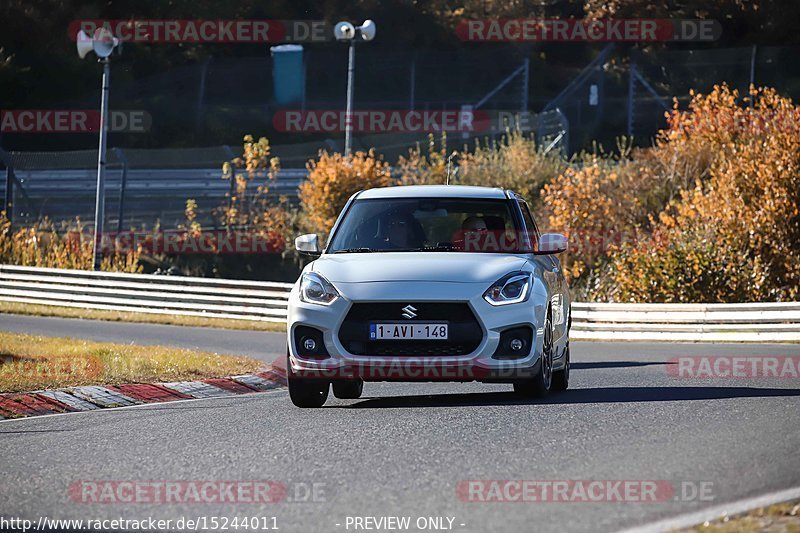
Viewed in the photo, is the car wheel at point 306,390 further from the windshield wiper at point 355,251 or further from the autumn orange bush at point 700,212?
the autumn orange bush at point 700,212

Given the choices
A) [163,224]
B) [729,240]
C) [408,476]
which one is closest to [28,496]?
[408,476]

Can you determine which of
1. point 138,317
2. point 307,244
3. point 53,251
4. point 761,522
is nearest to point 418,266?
point 307,244

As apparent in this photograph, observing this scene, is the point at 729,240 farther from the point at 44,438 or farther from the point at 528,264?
the point at 44,438

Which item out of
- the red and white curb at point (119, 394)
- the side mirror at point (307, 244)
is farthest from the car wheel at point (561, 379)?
the red and white curb at point (119, 394)

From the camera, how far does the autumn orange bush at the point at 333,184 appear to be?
130 feet

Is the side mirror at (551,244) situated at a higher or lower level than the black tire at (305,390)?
higher

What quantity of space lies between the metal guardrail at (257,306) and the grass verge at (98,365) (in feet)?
33.7

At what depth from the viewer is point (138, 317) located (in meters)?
29.8

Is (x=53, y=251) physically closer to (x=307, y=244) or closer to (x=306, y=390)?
(x=307, y=244)

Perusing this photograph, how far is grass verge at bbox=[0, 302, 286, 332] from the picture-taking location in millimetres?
28484

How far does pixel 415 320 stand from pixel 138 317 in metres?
19.4

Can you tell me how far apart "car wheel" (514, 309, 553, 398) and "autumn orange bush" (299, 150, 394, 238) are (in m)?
27.5

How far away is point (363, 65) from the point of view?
5050 cm

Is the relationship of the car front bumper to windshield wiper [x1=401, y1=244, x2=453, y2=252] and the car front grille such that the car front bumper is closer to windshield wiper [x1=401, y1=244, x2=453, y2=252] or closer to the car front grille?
the car front grille
